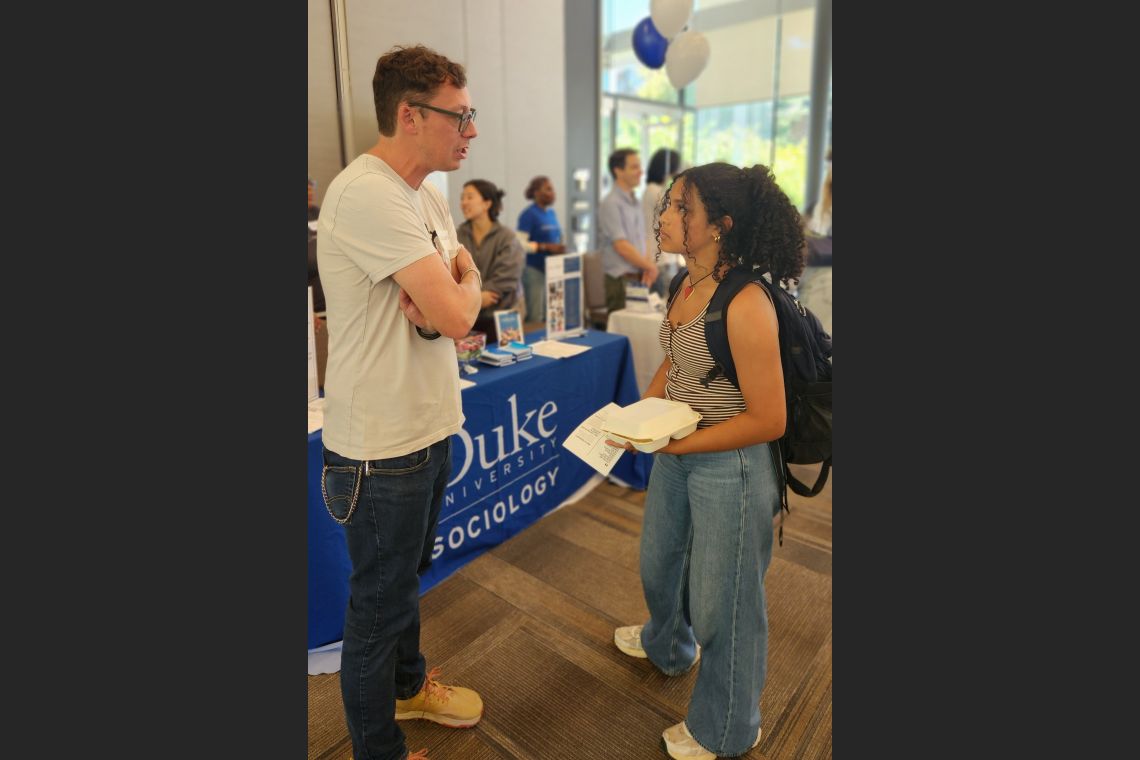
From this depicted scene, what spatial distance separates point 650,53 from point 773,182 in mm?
5511

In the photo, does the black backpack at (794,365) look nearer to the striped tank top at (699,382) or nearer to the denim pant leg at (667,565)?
the striped tank top at (699,382)

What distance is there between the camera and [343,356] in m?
1.22

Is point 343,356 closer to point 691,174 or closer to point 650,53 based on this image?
point 691,174

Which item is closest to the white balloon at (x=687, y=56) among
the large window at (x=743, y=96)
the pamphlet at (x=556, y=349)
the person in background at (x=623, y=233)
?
the person in background at (x=623, y=233)

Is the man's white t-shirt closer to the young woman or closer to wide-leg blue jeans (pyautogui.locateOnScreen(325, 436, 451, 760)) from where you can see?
wide-leg blue jeans (pyautogui.locateOnScreen(325, 436, 451, 760))

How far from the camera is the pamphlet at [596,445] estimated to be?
1.43 meters

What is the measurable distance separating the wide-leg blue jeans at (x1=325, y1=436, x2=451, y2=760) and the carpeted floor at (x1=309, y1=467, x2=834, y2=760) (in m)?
0.36

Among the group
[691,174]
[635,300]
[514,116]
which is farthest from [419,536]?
[514,116]

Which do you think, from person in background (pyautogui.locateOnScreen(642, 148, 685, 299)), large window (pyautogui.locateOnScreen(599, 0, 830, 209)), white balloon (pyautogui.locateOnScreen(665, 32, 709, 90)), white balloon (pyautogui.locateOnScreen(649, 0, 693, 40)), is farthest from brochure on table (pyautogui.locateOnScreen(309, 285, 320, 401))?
large window (pyautogui.locateOnScreen(599, 0, 830, 209))

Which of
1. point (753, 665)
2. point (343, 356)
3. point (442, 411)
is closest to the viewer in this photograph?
point (343, 356)

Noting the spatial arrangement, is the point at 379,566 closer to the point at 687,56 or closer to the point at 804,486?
the point at 804,486

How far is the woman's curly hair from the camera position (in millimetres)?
1356

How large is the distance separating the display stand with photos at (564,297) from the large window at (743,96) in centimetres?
572

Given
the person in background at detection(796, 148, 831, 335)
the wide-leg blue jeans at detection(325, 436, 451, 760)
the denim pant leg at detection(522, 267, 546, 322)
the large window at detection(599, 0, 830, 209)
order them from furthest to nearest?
the large window at detection(599, 0, 830, 209), the denim pant leg at detection(522, 267, 546, 322), the person in background at detection(796, 148, 831, 335), the wide-leg blue jeans at detection(325, 436, 451, 760)
